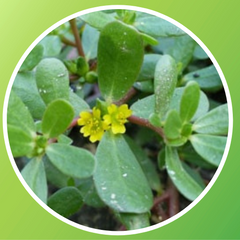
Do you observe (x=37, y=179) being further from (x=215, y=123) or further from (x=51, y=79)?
(x=215, y=123)

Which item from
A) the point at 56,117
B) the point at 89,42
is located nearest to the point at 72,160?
the point at 56,117

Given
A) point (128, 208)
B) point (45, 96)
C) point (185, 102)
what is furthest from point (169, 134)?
point (45, 96)

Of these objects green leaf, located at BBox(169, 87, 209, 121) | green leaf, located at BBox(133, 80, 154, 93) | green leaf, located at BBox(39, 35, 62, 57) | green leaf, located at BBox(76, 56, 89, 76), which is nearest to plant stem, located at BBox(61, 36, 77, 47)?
green leaf, located at BBox(39, 35, 62, 57)

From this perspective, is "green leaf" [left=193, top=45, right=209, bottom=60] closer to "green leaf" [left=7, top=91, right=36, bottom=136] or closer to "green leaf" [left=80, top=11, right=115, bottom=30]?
"green leaf" [left=80, top=11, right=115, bottom=30]

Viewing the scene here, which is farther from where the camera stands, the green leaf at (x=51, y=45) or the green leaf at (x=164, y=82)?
the green leaf at (x=51, y=45)

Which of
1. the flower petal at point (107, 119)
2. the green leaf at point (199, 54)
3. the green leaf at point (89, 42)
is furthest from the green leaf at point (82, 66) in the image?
the green leaf at point (199, 54)

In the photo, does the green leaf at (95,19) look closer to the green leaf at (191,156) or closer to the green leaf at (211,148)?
the green leaf at (211,148)
